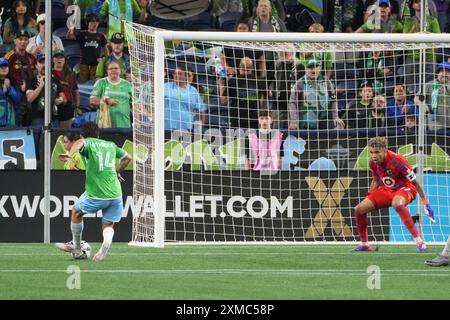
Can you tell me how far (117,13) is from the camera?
2231 centimetres

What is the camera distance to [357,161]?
65.5 ft

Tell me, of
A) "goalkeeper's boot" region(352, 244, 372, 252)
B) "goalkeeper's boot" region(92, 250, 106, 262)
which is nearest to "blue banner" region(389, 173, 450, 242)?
"goalkeeper's boot" region(352, 244, 372, 252)

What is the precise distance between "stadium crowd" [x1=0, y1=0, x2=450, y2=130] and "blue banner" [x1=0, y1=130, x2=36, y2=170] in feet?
3.41

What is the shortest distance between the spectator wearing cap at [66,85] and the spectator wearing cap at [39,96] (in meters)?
0.07

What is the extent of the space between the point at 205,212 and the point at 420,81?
4041 mm

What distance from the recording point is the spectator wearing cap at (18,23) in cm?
2195

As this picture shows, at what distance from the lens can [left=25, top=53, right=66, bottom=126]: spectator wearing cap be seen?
20.9m

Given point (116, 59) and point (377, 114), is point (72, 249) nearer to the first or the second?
point (116, 59)

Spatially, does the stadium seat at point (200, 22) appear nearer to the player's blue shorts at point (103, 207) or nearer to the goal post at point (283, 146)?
the goal post at point (283, 146)

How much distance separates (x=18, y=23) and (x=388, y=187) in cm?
796

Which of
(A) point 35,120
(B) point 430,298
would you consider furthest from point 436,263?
(A) point 35,120

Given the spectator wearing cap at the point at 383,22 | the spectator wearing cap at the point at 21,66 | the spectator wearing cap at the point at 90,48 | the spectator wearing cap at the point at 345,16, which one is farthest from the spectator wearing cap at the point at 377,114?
the spectator wearing cap at the point at 21,66

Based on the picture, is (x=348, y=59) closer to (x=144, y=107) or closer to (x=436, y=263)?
(x=144, y=107)

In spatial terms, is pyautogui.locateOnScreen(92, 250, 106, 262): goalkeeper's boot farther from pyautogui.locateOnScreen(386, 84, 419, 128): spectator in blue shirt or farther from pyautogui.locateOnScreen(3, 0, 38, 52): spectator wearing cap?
pyautogui.locateOnScreen(3, 0, 38, 52): spectator wearing cap
